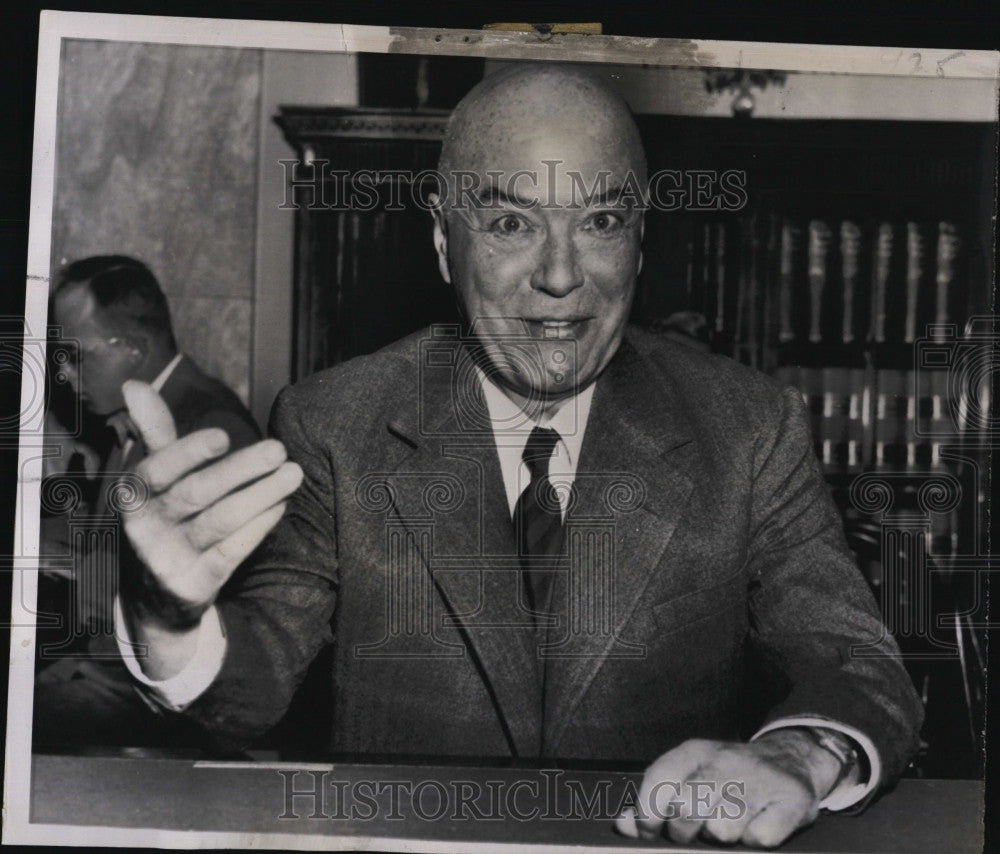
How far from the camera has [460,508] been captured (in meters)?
2.27

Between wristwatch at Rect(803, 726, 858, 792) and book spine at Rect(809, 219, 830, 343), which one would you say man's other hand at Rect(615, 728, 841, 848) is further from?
book spine at Rect(809, 219, 830, 343)

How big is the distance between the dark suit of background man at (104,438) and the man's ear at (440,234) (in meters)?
0.46

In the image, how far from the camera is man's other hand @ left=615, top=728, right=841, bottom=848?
2.11 m

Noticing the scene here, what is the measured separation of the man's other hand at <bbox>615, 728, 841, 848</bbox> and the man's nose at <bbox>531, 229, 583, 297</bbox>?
2.88ft

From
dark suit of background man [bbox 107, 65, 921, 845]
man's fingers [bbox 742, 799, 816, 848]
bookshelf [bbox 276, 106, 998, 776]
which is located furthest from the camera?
bookshelf [bbox 276, 106, 998, 776]

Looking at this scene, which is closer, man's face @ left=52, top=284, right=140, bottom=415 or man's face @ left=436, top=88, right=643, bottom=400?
man's face @ left=436, top=88, right=643, bottom=400

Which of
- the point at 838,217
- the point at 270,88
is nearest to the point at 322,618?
the point at 270,88

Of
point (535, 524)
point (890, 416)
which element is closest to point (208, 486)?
point (535, 524)

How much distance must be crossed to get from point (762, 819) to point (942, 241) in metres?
1.17

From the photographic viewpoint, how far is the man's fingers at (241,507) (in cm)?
214

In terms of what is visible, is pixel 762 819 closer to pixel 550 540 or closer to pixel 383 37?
pixel 550 540

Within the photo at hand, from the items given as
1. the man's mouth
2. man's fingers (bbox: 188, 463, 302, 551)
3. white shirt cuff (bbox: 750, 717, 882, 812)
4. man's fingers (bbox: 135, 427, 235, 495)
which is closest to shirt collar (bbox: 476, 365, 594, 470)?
the man's mouth

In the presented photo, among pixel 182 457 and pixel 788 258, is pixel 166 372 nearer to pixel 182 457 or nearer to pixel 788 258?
pixel 182 457

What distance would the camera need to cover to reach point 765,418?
230 cm
